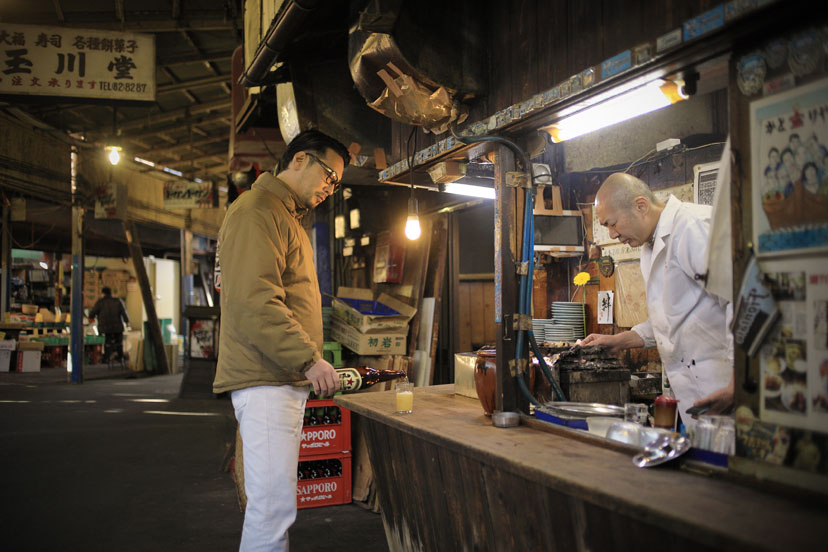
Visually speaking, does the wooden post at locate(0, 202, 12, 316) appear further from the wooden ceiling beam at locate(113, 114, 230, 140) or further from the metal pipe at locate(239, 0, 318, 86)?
the metal pipe at locate(239, 0, 318, 86)

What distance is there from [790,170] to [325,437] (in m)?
4.46

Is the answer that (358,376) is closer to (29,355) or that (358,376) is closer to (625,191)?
(625,191)

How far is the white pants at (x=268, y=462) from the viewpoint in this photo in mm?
2752

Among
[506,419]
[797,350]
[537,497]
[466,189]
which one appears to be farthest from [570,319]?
[797,350]

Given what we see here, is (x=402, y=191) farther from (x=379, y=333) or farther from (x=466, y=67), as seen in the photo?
(x=466, y=67)

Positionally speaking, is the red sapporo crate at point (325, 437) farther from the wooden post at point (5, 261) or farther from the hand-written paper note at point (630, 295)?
the wooden post at point (5, 261)

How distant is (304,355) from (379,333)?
3477mm

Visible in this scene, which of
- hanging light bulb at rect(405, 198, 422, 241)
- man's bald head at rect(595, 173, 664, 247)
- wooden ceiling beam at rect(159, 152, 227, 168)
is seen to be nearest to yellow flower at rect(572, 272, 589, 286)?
man's bald head at rect(595, 173, 664, 247)

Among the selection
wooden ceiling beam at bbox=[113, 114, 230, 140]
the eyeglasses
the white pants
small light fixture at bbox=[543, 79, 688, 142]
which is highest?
wooden ceiling beam at bbox=[113, 114, 230, 140]

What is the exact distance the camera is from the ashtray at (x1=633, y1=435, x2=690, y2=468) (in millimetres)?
1959

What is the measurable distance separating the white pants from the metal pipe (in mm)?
2630

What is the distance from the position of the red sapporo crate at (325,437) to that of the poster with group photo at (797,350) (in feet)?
13.4

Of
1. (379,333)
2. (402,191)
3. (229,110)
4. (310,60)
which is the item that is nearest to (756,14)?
(310,60)

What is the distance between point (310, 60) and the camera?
5363 mm
